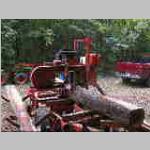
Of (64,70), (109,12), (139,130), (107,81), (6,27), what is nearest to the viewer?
(139,130)

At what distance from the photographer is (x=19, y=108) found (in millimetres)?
4215

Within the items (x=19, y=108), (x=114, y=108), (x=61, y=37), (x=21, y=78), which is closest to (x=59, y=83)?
(x=19, y=108)

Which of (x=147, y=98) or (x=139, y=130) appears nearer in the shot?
(x=139, y=130)

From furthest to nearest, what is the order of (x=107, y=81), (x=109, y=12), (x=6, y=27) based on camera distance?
(x=107, y=81) < (x=6, y=27) < (x=109, y=12)

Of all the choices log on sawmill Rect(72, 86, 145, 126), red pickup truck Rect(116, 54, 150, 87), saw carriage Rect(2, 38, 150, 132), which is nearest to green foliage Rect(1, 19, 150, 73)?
saw carriage Rect(2, 38, 150, 132)

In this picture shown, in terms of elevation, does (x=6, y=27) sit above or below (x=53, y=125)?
above

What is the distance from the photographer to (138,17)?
13.2 ft

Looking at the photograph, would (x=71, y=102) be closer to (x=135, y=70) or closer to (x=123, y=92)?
(x=123, y=92)

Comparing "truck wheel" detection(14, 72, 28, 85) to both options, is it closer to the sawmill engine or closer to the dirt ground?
the dirt ground

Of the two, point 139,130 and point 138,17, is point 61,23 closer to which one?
point 138,17

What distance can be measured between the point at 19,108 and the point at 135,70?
7.11 ft

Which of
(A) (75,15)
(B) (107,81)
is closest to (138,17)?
(A) (75,15)

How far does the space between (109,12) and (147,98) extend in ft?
5.61

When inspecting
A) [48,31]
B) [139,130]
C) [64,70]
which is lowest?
[139,130]
